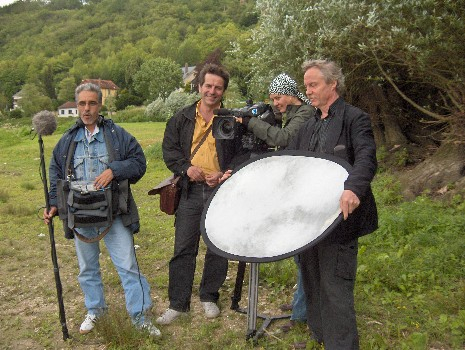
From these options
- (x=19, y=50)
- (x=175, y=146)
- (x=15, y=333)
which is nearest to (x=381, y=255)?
(x=175, y=146)

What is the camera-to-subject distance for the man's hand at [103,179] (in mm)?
3762

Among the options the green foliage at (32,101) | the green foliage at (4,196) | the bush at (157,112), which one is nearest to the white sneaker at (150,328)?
the green foliage at (4,196)

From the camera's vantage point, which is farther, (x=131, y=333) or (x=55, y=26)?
(x=55, y=26)

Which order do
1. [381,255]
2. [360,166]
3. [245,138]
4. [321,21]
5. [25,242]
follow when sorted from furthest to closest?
[321,21] → [25,242] → [381,255] → [245,138] → [360,166]

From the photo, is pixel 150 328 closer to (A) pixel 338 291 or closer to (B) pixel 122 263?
(B) pixel 122 263

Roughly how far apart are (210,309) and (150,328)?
2.08ft

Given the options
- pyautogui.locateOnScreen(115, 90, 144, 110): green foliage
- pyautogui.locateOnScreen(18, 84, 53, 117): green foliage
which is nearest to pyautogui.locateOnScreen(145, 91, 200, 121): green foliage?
pyautogui.locateOnScreen(115, 90, 144, 110): green foliage

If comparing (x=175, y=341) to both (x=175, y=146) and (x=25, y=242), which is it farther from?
(x=25, y=242)

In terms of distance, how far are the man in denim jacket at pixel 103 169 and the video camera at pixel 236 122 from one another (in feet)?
2.58

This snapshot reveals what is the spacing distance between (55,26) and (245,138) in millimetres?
188276

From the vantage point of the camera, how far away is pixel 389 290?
15.2 feet

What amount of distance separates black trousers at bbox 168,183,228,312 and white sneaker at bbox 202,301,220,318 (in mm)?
52

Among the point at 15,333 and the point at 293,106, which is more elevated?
the point at 293,106

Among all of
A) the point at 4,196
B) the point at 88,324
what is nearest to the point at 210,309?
the point at 88,324
